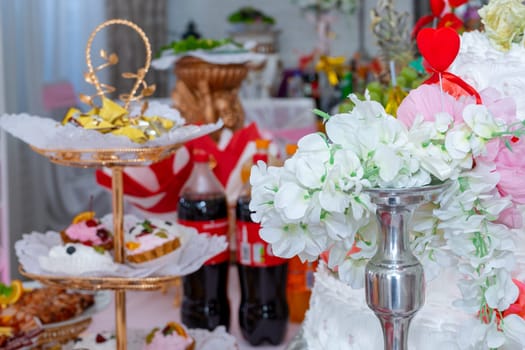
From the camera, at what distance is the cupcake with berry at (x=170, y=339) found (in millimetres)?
1170

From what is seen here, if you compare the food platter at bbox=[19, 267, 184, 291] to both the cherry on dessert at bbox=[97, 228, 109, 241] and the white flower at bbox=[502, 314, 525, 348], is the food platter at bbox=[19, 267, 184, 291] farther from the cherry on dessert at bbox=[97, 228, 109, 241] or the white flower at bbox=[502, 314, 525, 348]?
the white flower at bbox=[502, 314, 525, 348]

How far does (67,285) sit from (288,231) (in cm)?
60

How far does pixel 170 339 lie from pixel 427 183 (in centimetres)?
A: 72

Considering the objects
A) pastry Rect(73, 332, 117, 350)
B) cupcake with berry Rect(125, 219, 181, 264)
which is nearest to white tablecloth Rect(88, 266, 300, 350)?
pastry Rect(73, 332, 117, 350)

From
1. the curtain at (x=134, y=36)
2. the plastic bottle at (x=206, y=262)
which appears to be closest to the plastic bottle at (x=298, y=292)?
the plastic bottle at (x=206, y=262)

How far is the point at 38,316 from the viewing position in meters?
1.29

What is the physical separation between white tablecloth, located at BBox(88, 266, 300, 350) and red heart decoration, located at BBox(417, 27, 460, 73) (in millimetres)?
772

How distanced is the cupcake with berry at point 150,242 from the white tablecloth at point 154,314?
23 cm

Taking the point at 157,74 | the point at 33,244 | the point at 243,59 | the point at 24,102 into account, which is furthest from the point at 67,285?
the point at 157,74

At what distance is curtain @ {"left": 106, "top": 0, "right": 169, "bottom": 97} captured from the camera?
16.4 ft

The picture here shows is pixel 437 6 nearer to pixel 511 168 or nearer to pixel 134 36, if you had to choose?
pixel 511 168

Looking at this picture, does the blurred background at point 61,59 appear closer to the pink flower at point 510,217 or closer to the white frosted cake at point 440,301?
the white frosted cake at point 440,301

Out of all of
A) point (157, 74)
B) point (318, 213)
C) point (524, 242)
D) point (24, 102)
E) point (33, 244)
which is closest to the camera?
point (318, 213)

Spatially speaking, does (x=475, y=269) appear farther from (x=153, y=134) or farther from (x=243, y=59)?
(x=243, y=59)
